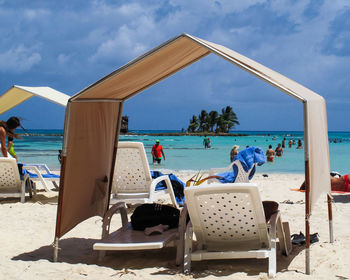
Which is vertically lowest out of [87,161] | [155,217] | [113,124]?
[155,217]

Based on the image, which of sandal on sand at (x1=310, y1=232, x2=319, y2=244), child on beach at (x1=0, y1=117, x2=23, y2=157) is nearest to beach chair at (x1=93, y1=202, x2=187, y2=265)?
sandal on sand at (x1=310, y1=232, x2=319, y2=244)

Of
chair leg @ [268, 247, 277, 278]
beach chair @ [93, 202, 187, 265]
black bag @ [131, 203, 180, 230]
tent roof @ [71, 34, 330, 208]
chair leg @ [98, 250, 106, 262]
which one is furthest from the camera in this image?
black bag @ [131, 203, 180, 230]

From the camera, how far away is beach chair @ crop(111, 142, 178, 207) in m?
6.78

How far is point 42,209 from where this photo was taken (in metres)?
7.41

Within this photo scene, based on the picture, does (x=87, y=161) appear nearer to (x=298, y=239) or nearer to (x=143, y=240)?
(x=143, y=240)

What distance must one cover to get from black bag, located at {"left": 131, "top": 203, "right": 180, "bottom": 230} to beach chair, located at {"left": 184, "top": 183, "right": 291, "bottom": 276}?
602 mm

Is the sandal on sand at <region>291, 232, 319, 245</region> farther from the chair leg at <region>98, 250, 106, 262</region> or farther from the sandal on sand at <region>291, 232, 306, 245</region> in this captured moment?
the chair leg at <region>98, 250, 106, 262</region>

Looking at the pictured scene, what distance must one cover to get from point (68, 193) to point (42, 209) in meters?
2.97

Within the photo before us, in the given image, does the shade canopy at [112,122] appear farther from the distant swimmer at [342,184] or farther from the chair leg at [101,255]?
the distant swimmer at [342,184]

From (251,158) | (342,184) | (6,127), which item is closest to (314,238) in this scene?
(251,158)

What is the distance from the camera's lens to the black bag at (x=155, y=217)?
4781 millimetres

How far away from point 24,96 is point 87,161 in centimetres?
418

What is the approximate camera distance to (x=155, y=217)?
15.7ft

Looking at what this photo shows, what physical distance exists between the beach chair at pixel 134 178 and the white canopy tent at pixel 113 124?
45.3 inches
